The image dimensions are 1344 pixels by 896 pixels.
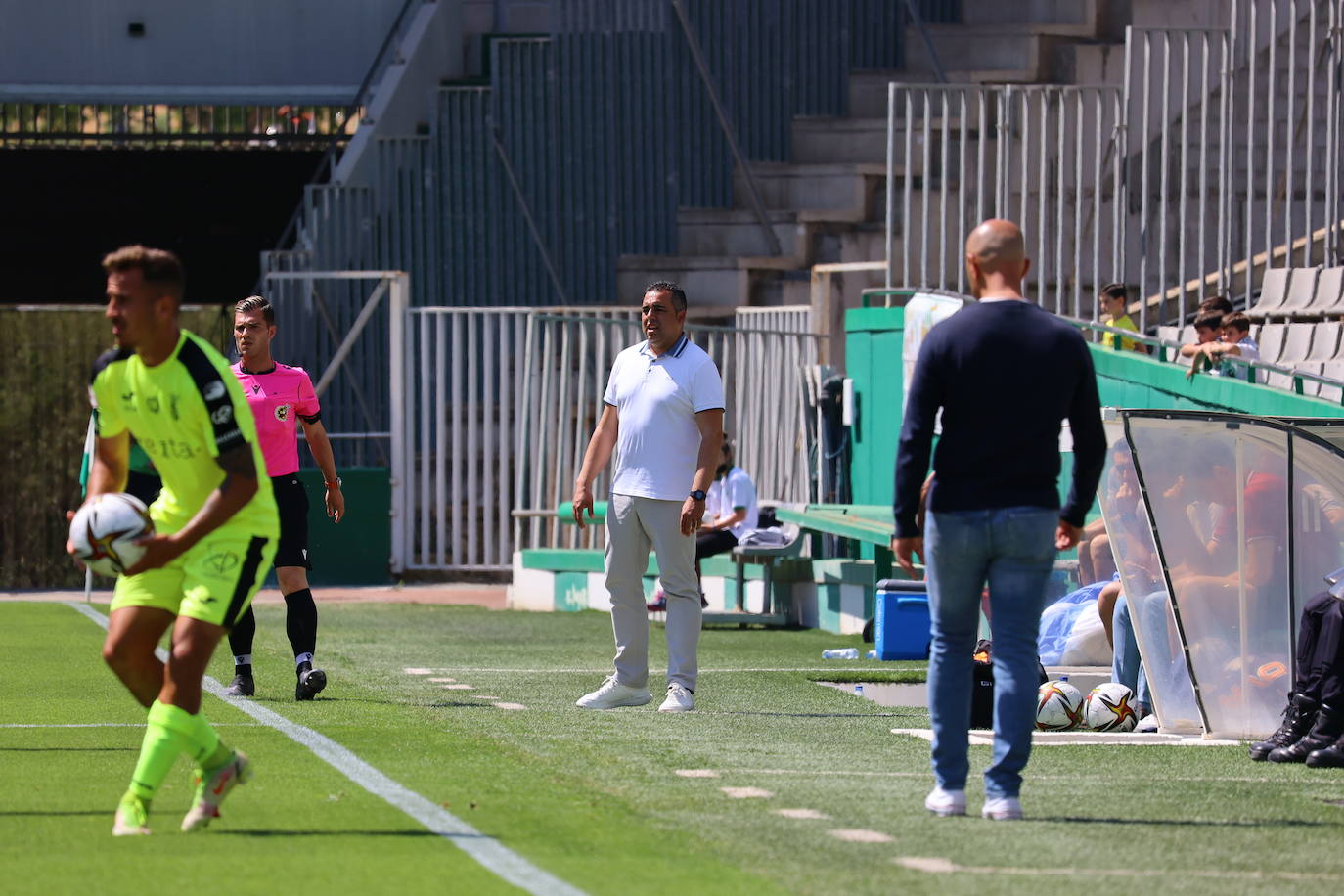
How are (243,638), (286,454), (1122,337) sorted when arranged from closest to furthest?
1. (286,454)
2. (243,638)
3. (1122,337)

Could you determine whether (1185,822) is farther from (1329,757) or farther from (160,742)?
(160,742)

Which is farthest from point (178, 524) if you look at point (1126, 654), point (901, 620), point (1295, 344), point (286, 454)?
point (1295, 344)

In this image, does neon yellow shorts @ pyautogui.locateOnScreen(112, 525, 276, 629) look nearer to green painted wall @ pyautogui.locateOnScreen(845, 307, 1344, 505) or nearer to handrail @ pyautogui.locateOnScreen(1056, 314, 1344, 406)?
handrail @ pyautogui.locateOnScreen(1056, 314, 1344, 406)

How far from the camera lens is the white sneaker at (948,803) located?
6.75 metres

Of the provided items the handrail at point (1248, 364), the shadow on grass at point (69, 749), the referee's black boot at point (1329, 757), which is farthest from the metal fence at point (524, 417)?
the referee's black boot at point (1329, 757)

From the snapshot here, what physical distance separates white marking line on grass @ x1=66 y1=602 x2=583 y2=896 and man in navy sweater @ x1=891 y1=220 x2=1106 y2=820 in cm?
148

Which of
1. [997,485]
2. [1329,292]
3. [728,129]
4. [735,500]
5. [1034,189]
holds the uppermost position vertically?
[728,129]

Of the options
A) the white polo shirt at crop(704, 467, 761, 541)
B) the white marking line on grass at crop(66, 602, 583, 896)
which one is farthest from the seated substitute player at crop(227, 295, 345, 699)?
the white polo shirt at crop(704, 467, 761, 541)

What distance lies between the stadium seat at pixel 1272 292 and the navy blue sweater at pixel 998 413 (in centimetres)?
1052

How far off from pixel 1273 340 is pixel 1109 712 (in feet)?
25.2

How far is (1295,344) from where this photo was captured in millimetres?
16094

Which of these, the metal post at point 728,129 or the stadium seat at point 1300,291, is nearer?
the stadium seat at point 1300,291

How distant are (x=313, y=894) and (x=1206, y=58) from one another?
1409 centimetres

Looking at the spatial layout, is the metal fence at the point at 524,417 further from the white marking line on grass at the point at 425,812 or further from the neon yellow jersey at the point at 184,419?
the neon yellow jersey at the point at 184,419
